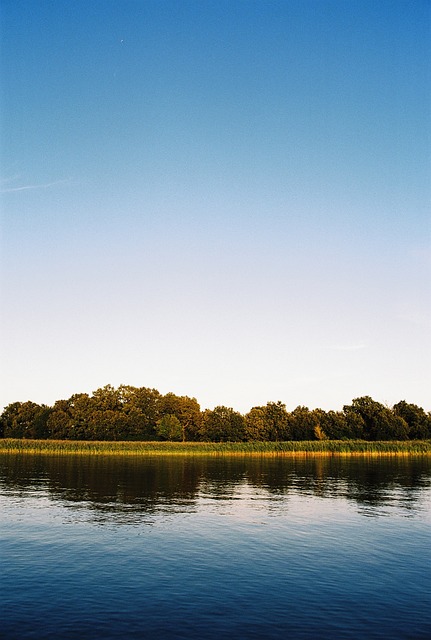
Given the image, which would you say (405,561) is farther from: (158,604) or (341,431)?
(341,431)

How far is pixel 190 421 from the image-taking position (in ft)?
595

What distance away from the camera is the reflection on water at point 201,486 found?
158ft

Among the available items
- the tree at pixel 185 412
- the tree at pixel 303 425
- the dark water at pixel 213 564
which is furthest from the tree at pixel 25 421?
the dark water at pixel 213 564

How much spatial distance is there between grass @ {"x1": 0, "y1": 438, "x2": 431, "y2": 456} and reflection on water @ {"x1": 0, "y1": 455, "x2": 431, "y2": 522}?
43.7 m

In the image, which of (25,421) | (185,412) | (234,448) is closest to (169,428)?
(185,412)

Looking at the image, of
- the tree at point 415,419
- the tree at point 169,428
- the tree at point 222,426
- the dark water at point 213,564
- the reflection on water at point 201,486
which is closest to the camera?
the dark water at point 213,564

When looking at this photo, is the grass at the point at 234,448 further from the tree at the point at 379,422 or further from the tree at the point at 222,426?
the tree at the point at 379,422

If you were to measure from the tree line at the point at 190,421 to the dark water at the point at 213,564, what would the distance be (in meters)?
118

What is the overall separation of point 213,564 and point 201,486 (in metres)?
33.7

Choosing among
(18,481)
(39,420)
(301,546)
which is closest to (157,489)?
(18,481)

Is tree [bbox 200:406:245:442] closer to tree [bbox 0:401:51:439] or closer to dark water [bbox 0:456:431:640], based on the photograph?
tree [bbox 0:401:51:439]

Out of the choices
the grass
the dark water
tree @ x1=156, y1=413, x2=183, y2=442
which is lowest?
the dark water

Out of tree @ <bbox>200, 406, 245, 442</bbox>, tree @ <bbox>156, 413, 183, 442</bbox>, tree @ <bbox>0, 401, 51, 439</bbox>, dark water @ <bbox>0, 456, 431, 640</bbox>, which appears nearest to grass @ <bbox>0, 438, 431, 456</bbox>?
tree @ <bbox>156, 413, 183, 442</bbox>

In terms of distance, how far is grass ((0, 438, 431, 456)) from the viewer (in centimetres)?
12950
